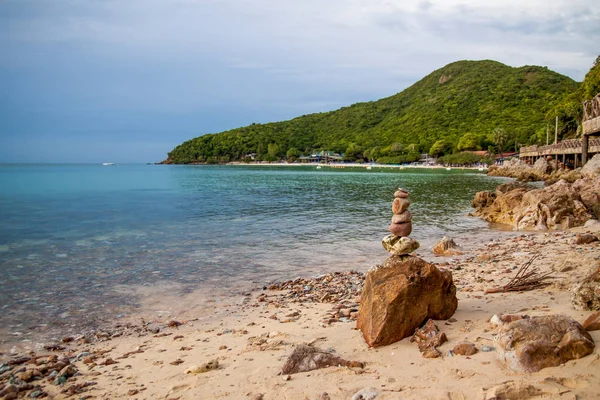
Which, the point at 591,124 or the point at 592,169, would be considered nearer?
the point at 592,169

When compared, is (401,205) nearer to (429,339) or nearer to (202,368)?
(429,339)

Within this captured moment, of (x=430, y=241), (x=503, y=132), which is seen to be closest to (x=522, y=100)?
(x=503, y=132)

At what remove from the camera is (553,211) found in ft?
67.5

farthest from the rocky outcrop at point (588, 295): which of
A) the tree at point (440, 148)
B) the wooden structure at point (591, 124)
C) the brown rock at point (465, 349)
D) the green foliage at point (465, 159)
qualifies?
the tree at point (440, 148)

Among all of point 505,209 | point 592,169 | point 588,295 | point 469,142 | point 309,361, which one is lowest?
point 505,209

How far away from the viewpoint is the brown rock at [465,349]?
19.1ft

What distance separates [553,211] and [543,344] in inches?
714

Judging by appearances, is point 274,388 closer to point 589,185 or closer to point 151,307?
point 151,307

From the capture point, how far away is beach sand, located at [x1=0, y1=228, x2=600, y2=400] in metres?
5.04

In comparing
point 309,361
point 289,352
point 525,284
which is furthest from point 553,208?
point 309,361

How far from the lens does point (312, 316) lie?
9188mm

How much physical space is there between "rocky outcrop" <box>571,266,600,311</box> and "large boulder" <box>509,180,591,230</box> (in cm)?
1492

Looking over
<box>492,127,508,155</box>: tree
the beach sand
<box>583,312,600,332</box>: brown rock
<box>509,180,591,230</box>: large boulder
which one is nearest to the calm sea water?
<box>509,180,591,230</box>: large boulder

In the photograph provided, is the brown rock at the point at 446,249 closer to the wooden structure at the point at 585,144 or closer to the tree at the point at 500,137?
the wooden structure at the point at 585,144
